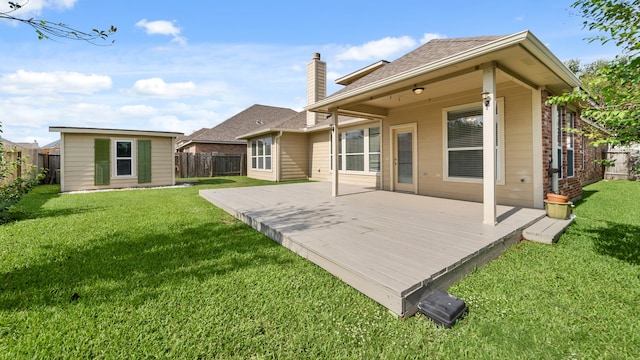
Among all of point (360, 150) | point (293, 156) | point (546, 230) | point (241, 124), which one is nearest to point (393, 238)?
point (546, 230)

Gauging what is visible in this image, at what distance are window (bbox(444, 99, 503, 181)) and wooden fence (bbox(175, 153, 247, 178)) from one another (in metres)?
14.2

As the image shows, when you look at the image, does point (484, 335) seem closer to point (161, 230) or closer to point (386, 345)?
point (386, 345)

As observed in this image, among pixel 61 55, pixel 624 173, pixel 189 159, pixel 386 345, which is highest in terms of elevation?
pixel 61 55

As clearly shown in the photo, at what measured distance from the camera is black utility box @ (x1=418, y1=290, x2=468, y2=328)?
192 cm

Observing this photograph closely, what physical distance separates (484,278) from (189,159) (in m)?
17.4

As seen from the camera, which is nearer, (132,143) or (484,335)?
(484,335)

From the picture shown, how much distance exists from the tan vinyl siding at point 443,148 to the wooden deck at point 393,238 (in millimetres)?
528

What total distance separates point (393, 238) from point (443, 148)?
428 cm

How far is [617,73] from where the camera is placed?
8.79 feet

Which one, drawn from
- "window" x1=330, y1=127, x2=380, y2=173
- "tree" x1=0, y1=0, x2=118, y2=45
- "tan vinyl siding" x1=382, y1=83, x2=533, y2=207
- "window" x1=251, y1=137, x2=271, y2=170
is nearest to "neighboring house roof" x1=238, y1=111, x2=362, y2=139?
"window" x1=251, y1=137, x2=271, y2=170

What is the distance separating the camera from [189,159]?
16781 millimetres

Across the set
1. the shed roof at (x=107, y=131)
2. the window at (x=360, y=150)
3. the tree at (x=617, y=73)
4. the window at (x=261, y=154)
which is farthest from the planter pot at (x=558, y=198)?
the shed roof at (x=107, y=131)

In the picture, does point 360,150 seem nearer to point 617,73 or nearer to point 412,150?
point 412,150

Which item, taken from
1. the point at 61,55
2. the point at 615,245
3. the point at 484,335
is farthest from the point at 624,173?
the point at 61,55
